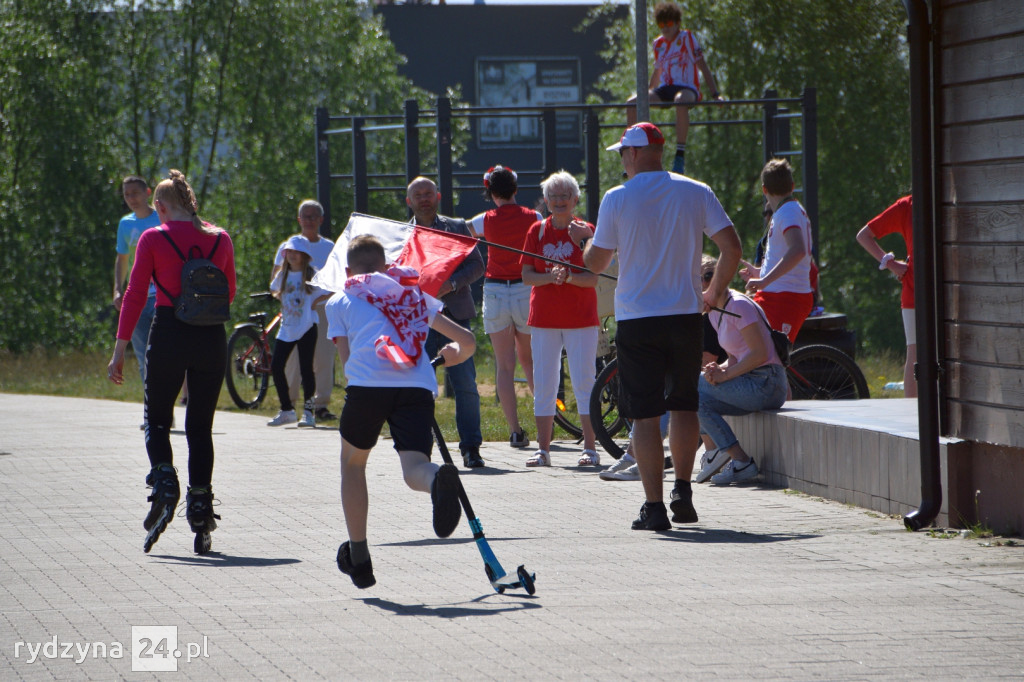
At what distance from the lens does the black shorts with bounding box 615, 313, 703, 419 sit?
7.66 m

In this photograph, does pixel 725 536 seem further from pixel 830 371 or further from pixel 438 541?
pixel 830 371

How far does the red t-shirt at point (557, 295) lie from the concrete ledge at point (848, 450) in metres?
1.30

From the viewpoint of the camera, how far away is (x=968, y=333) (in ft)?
24.6

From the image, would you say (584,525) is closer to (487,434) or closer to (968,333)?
(968,333)

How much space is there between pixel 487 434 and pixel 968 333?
559cm

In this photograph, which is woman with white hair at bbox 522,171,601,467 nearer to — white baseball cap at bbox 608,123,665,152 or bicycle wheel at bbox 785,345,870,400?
bicycle wheel at bbox 785,345,870,400

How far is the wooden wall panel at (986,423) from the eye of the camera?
7.03 m

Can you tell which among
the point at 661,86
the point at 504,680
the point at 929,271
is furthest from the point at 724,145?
the point at 504,680

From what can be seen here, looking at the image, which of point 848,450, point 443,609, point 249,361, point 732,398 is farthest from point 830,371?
point 443,609

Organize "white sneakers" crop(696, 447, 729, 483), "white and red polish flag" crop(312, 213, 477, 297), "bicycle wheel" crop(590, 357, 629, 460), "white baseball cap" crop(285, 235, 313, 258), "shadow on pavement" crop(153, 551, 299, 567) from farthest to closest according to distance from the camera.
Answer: "white baseball cap" crop(285, 235, 313, 258) < "bicycle wheel" crop(590, 357, 629, 460) < "white sneakers" crop(696, 447, 729, 483) < "white and red polish flag" crop(312, 213, 477, 297) < "shadow on pavement" crop(153, 551, 299, 567)

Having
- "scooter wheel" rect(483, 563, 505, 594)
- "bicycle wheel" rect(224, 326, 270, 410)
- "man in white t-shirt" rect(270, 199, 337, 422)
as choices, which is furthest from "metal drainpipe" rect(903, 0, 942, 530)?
"bicycle wheel" rect(224, 326, 270, 410)

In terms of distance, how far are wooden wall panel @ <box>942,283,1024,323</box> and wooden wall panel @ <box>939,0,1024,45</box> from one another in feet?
4.09

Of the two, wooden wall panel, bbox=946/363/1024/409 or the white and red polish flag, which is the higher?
the white and red polish flag

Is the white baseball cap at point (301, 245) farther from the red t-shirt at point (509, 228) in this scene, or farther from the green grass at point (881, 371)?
the green grass at point (881, 371)
